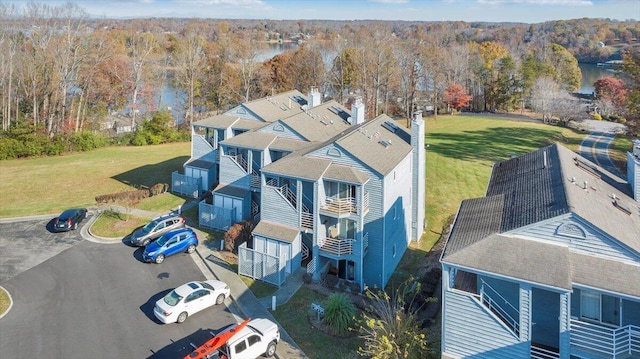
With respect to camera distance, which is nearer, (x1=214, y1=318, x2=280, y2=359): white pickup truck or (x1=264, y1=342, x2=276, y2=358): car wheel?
(x1=214, y1=318, x2=280, y2=359): white pickup truck

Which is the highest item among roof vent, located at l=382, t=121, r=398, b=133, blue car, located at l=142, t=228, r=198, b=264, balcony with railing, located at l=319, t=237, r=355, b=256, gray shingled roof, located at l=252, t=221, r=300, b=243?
roof vent, located at l=382, t=121, r=398, b=133

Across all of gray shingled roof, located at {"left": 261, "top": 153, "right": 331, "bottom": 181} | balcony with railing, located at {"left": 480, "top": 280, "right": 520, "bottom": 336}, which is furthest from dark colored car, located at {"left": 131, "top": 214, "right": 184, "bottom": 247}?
balcony with railing, located at {"left": 480, "top": 280, "right": 520, "bottom": 336}

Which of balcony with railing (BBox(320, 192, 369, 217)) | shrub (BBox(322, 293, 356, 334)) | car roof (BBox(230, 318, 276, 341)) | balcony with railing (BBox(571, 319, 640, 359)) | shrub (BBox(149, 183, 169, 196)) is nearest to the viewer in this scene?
balcony with railing (BBox(571, 319, 640, 359))

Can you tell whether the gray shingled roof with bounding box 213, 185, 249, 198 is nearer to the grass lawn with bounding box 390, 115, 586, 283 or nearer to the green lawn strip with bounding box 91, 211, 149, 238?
the green lawn strip with bounding box 91, 211, 149, 238

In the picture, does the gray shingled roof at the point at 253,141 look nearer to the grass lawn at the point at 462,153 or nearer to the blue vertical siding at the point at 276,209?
the blue vertical siding at the point at 276,209

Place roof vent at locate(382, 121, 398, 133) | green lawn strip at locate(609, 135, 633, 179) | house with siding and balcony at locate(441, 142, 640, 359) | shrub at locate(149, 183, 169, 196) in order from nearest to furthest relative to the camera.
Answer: house with siding and balcony at locate(441, 142, 640, 359) → roof vent at locate(382, 121, 398, 133) → shrub at locate(149, 183, 169, 196) → green lawn strip at locate(609, 135, 633, 179)

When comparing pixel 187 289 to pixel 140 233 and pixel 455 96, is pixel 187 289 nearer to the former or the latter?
pixel 140 233

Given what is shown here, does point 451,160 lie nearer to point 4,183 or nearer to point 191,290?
point 191,290

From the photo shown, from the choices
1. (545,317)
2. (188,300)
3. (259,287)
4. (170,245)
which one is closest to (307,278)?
(259,287)
